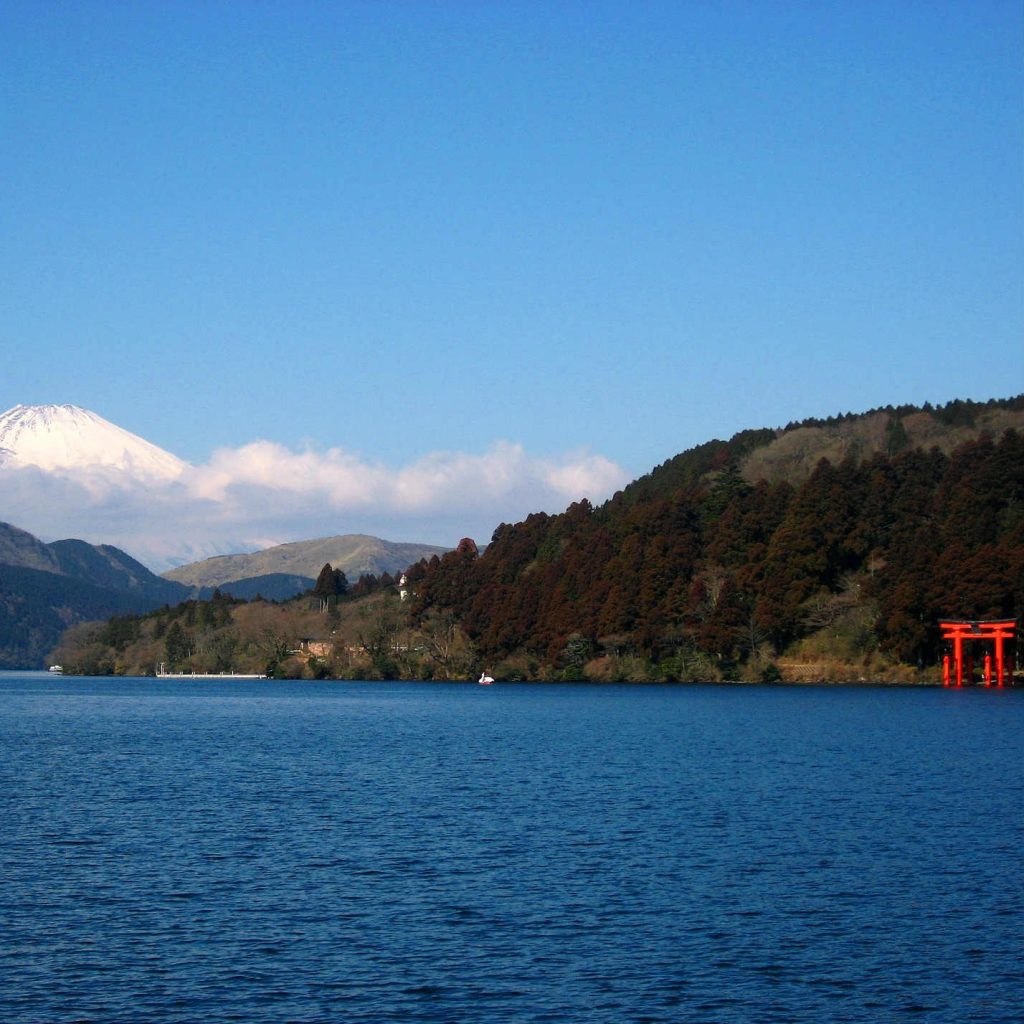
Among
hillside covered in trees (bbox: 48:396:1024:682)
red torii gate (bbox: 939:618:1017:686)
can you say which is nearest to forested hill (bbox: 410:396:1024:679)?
hillside covered in trees (bbox: 48:396:1024:682)

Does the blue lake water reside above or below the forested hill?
below

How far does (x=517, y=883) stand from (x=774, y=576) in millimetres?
90646

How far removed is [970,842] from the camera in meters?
32.1

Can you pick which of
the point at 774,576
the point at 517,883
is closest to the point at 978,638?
the point at 774,576

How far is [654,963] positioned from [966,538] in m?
94.1

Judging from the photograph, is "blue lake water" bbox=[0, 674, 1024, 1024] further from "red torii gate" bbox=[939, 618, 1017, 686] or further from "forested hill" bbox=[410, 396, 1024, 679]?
"forested hill" bbox=[410, 396, 1024, 679]

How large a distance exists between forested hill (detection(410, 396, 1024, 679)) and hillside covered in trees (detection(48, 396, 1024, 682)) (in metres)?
0.17

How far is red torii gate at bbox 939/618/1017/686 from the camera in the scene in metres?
99.0

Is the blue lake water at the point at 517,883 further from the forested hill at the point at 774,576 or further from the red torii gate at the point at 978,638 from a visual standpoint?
the forested hill at the point at 774,576

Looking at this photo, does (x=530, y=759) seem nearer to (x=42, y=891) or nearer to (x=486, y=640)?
(x=42, y=891)

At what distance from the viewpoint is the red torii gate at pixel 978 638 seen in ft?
325

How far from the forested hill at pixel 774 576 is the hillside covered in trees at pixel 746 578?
0.17 metres

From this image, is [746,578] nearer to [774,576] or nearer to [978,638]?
[774,576]

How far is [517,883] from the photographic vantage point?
27438mm
